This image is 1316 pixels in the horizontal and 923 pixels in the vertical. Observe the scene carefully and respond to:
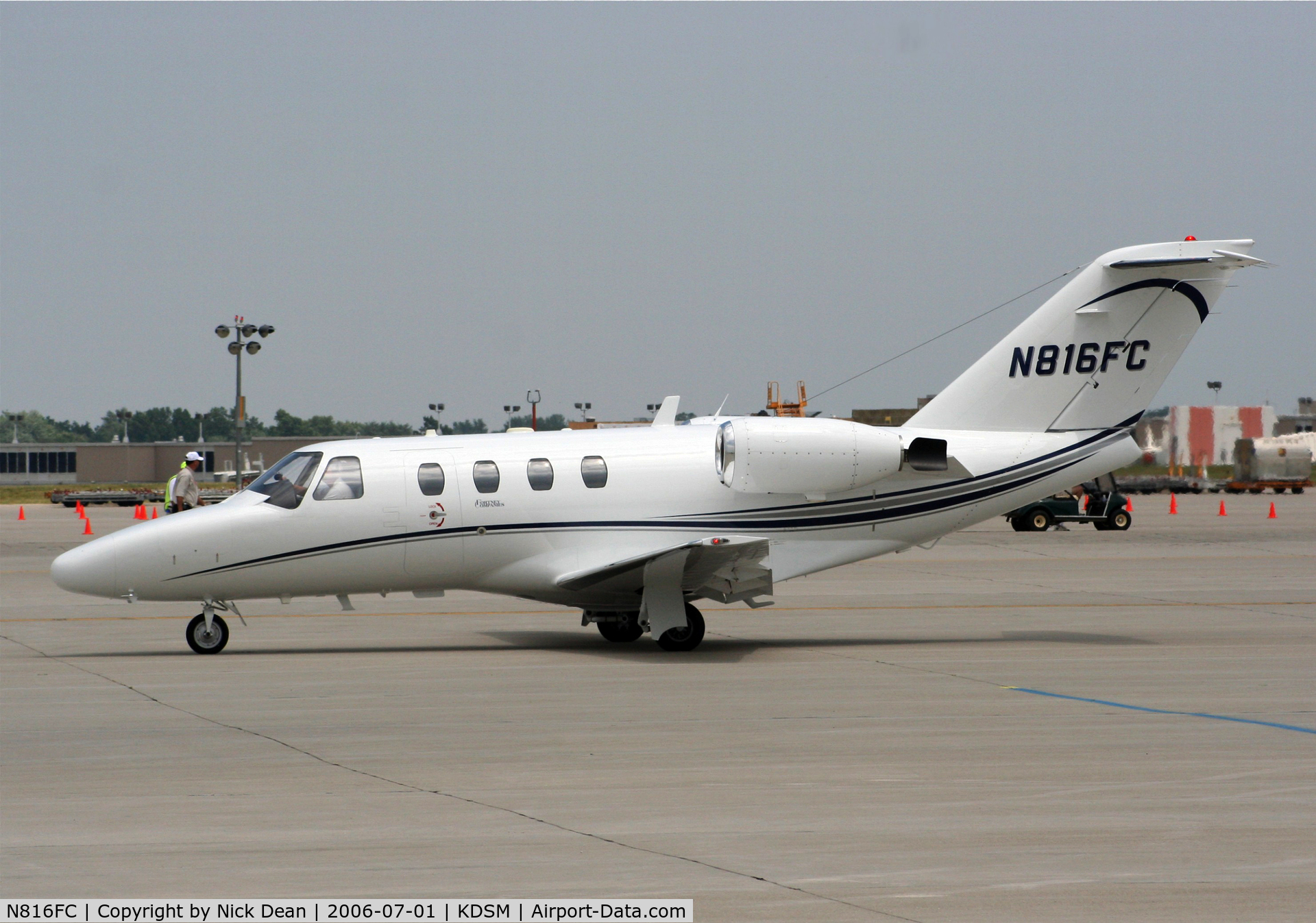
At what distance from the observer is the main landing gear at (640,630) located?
16.6 meters

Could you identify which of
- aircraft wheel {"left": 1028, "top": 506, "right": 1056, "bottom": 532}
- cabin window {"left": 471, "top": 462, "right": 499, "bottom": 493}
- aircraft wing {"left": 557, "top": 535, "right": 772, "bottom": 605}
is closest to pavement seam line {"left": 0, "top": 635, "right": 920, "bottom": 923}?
cabin window {"left": 471, "top": 462, "right": 499, "bottom": 493}

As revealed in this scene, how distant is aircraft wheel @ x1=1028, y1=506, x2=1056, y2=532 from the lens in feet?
137

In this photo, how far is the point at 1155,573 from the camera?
92.2 ft

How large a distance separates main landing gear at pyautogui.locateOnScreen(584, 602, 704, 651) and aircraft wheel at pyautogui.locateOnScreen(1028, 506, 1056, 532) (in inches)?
1040

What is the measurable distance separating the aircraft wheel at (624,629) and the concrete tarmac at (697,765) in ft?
1.03

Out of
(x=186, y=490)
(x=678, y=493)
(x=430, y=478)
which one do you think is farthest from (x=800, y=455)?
(x=186, y=490)

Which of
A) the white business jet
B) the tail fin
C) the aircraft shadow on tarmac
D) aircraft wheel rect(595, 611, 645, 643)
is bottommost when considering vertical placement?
the aircraft shadow on tarmac

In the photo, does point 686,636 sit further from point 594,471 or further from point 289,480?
point 289,480

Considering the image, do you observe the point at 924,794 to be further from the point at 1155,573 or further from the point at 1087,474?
the point at 1155,573

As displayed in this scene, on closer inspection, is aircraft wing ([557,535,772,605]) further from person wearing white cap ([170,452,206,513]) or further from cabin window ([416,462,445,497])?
person wearing white cap ([170,452,206,513])

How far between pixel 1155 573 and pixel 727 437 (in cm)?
1480

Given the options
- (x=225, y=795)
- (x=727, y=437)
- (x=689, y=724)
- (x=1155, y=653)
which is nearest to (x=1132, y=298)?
(x=1155, y=653)

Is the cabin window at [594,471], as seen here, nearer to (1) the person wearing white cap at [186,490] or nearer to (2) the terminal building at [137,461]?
(1) the person wearing white cap at [186,490]

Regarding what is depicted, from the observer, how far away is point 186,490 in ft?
68.5
